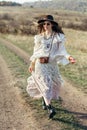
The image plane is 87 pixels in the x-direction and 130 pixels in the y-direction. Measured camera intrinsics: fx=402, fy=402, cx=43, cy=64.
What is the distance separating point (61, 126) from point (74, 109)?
1237mm

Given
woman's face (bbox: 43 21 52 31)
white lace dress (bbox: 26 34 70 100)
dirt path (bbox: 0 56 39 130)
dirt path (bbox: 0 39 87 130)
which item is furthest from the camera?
dirt path (bbox: 0 39 87 130)

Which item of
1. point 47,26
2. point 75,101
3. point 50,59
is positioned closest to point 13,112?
point 50,59

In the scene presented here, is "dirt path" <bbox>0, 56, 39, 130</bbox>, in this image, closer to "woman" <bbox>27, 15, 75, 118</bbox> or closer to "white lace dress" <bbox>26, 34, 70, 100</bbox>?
"woman" <bbox>27, 15, 75, 118</bbox>

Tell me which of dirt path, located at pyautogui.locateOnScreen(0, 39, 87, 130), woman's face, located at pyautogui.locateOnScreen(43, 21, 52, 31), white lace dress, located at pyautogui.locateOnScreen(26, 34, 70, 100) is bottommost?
dirt path, located at pyautogui.locateOnScreen(0, 39, 87, 130)

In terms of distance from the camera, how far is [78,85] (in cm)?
1108

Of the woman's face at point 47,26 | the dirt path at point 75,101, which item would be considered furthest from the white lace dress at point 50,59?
the dirt path at point 75,101

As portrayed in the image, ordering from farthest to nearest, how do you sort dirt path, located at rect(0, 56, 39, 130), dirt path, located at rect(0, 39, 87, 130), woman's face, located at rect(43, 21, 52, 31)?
dirt path, located at rect(0, 39, 87, 130)
woman's face, located at rect(43, 21, 52, 31)
dirt path, located at rect(0, 56, 39, 130)

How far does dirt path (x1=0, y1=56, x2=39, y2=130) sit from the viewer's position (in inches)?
293

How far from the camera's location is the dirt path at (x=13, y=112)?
293 inches

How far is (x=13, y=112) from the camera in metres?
8.31

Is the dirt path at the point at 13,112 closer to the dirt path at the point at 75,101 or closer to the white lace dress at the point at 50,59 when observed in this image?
the white lace dress at the point at 50,59

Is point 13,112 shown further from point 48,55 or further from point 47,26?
point 47,26

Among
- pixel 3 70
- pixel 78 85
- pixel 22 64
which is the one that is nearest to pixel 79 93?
pixel 78 85

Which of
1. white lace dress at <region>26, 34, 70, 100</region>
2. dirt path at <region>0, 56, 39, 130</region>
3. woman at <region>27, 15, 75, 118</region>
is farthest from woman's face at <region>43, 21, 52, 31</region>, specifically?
dirt path at <region>0, 56, 39, 130</region>
